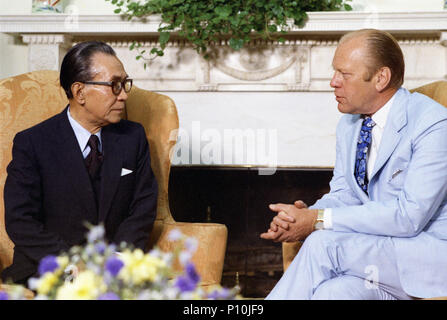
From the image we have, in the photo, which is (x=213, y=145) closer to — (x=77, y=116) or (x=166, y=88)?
(x=166, y=88)

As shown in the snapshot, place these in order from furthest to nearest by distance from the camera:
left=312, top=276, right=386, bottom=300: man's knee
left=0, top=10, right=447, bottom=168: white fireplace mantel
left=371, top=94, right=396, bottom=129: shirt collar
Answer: left=0, top=10, right=447, bottom=168: white fireplace mantel → left=371, top=94, right=396, bottom=129: shirt collar → left=312, top=276, right=386, bottom=300: man's knee

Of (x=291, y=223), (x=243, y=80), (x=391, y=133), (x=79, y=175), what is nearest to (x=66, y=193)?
(x=79, y=175)

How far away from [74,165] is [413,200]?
3.32 ft

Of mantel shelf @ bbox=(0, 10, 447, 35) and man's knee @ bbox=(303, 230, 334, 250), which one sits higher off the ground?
mantel shelf @ bbox=(0, 10, 447, 35)

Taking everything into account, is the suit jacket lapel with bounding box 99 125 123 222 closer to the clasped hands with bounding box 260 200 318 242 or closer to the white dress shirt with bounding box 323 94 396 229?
the clasped hands with bounding box 260 200 318 242

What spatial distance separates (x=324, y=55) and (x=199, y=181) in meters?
1.01

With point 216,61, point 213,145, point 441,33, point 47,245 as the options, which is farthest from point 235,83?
point 47,245

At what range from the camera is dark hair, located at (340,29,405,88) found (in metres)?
1.51

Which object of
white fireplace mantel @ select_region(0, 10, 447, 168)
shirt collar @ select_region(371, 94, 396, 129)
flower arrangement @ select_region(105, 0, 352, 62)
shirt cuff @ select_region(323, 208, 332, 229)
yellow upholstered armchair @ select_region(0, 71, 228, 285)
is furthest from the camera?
white fireplace mantel @ select_region(0, 10, 447, 168)

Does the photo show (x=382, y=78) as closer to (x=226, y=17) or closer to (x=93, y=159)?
(x=93, y=159)

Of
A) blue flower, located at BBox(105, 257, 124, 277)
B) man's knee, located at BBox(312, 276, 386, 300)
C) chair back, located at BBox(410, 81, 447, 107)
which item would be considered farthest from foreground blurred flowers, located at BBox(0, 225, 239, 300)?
chair back, located at BBox(410, 81, 447, 107)

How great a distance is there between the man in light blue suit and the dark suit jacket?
472mm

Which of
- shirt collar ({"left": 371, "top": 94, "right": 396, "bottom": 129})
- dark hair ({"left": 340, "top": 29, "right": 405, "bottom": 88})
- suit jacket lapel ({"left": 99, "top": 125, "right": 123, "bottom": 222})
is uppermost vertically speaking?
dark hair ({"left": 340, "top": 29, "right": 405, "bottom": 88})

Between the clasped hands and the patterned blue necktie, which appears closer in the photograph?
the clasped hands
